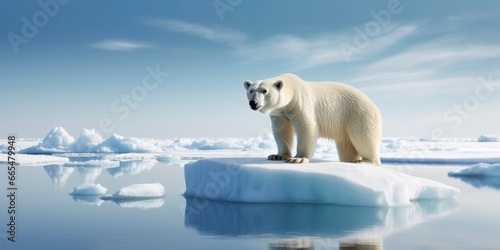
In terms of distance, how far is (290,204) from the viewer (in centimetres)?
780

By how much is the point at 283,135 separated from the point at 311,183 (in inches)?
37.2

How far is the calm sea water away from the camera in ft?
16.9

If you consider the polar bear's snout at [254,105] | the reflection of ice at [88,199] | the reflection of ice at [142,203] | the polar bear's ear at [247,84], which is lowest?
the reflection of ice at [142,203]

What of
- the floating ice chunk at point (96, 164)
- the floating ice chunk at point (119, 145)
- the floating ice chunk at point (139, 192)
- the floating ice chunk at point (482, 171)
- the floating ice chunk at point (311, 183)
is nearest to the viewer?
the floating ice chunk at point (311, 183)

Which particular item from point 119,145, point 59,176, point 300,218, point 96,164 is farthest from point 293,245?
point 119,145

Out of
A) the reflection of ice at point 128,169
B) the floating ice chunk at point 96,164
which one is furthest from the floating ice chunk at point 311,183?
the floating ice chunk at point 96,164

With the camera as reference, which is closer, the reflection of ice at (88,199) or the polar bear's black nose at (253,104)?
the polar bear's black nose at (253,104)

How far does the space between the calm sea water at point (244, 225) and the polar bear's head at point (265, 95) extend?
58.5 inches

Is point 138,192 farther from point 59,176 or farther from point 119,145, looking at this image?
point 119,145

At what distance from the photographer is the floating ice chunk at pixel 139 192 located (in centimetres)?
927

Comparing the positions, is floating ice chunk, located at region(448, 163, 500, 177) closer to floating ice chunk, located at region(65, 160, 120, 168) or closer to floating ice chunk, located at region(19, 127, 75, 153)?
floating ice chunk, located at region(65, 160, 120, 168)

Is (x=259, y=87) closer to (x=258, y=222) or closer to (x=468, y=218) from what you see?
(x=258, y=222)

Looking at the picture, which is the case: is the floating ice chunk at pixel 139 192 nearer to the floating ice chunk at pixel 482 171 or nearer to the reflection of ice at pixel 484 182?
the reflection of ice at pixel 484 182

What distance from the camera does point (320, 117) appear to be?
798 cm
